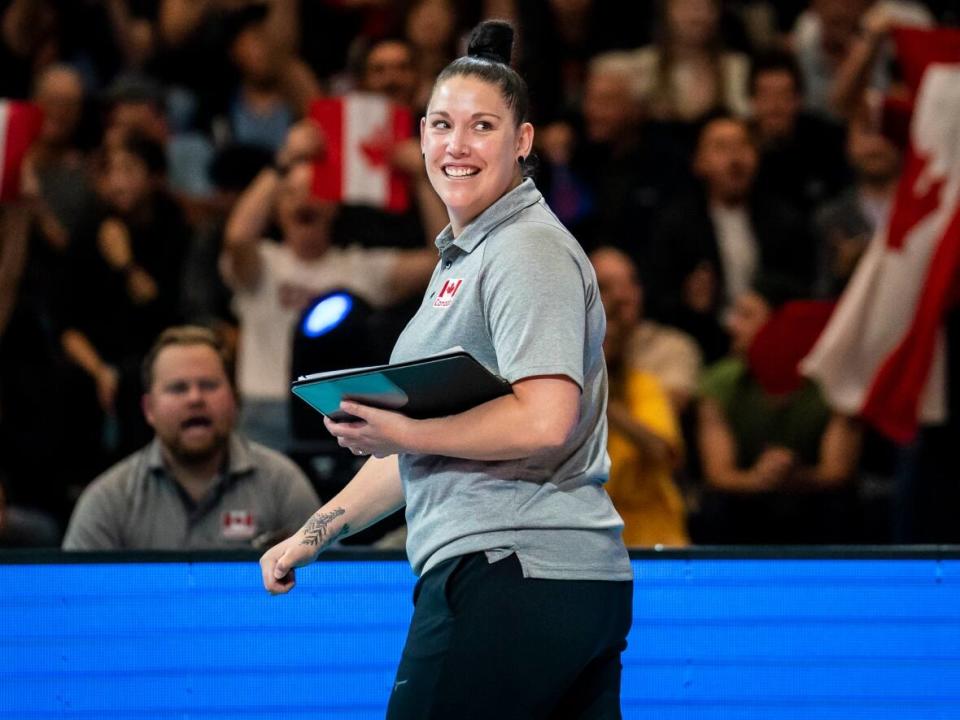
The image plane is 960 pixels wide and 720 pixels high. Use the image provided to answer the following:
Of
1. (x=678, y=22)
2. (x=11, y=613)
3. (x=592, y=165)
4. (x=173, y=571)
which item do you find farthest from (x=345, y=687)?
(x=678, y=22)

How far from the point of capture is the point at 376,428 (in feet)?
7.14

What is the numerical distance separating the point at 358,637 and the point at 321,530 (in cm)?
85

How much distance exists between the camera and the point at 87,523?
4137 mm

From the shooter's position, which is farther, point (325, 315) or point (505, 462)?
point (325, 315)

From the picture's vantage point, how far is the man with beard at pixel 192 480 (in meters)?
4.22

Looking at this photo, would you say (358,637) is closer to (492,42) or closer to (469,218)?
(469,218)

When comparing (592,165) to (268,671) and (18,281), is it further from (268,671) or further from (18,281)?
(268,671)

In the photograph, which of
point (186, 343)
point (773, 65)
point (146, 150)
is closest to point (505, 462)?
point (186, 343)

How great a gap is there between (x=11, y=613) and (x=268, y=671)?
58 cm

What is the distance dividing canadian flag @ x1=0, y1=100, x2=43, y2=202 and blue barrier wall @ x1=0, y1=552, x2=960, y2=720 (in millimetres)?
3009

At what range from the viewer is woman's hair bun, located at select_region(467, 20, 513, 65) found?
2.40 meters

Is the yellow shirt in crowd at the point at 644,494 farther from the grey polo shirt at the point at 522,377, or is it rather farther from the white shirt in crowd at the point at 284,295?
the grey polo shirt at the point at 522,377

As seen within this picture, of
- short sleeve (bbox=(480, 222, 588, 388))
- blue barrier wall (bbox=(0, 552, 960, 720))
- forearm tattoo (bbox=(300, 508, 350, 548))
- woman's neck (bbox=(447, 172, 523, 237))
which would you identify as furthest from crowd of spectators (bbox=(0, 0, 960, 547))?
short sleeve (bbox=(480, 222, 588, 388))

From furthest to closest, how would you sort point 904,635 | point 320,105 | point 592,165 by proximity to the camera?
point 592,165
point 320,105
point 904,635
